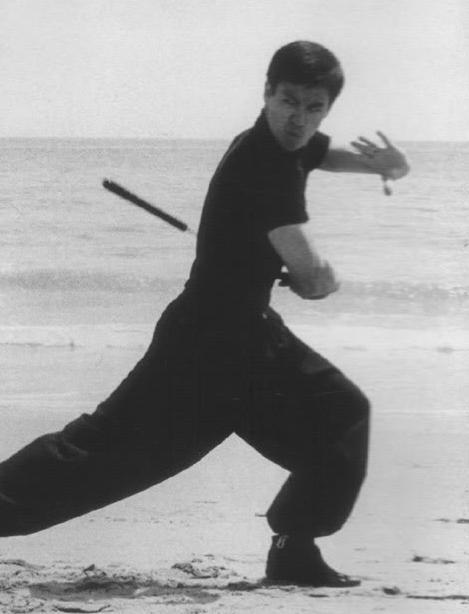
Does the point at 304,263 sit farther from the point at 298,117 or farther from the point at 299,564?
the point at 299,564

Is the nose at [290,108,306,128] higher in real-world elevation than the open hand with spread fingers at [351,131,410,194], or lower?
higher

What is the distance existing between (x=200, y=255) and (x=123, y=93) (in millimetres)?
Result: 7193

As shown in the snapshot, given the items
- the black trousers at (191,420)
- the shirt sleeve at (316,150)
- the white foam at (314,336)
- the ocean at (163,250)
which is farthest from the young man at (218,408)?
the ocean at (163,250)

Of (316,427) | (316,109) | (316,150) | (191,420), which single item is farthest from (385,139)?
(191,420)

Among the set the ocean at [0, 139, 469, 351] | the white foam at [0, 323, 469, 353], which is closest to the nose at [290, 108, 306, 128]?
the white foam at [0, 323, 469, 353]

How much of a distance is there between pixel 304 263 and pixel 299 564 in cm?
83

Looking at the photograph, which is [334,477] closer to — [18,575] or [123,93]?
[18,575]

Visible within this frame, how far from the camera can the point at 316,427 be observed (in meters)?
3.10

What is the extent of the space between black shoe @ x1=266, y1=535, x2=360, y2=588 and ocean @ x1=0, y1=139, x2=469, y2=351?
521cm

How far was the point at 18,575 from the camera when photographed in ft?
11.3

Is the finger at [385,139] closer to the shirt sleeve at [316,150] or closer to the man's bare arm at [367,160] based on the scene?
the man's bare arm at [367,160]

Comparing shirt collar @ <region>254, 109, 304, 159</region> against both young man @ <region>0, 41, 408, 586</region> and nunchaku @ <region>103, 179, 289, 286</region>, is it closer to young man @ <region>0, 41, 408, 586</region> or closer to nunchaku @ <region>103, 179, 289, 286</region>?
young man @ <region>0, 41, 408, 586</region>

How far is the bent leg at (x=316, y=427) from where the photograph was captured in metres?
3.09

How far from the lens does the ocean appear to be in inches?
403
